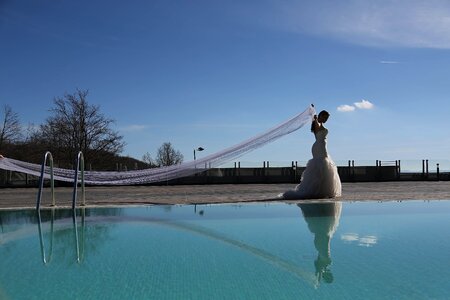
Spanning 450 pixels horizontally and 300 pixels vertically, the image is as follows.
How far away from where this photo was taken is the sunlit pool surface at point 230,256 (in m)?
4.60

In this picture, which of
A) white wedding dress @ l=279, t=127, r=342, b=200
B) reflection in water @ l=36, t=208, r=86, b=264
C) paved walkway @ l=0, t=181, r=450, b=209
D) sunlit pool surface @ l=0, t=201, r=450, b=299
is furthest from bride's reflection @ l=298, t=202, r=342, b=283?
reflection in water @ l=36, t=208, r=86, b=264

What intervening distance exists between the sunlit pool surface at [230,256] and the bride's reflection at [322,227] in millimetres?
18

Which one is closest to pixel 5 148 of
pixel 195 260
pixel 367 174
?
pixel 367 174

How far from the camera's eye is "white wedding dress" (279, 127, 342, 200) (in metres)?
15.0

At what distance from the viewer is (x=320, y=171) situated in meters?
15.0

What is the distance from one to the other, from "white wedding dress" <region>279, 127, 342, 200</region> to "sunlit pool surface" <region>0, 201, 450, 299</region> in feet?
13.0

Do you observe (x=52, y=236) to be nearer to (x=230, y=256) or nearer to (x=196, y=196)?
(x=230, y=256)

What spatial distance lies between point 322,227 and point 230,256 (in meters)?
3.03

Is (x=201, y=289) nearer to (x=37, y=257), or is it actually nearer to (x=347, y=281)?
(x=347, y=281)

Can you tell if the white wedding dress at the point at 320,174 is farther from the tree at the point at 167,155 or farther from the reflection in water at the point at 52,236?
the tree at the point at 167,155

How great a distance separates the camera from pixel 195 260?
6.03m

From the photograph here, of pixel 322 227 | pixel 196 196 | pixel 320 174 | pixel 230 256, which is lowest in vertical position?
pixel 230 256

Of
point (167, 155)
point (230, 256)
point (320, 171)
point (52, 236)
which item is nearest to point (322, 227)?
point (230, 256)

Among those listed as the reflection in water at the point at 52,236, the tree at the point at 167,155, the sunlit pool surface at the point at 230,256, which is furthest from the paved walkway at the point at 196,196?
the tree at the point at 167,155
